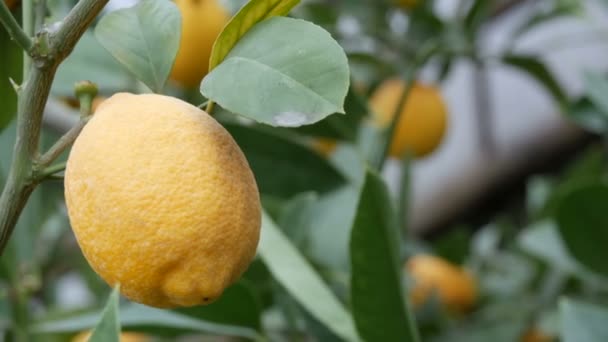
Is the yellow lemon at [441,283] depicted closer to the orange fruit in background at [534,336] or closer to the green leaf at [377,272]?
the orange fruit in background at [534,336]

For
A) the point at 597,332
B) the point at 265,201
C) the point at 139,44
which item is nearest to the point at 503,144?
the point at 265,201

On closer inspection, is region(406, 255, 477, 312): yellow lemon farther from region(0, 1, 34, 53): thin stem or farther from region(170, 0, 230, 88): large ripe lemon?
region(0, 1, 34, 53): thin stem

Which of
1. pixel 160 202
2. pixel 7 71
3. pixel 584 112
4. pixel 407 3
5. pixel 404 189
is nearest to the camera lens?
pixel 160 202

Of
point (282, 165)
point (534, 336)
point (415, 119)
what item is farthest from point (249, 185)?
point (534, 336)

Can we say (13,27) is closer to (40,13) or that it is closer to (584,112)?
(40,13)

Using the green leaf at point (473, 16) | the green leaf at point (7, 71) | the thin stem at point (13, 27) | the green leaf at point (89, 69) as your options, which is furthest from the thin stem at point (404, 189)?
the thin stem at point (13, 27)

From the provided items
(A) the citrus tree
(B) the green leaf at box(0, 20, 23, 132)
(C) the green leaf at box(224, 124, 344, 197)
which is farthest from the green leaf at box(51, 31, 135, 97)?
(B) the green leaf at box(0, 20, 23, 132)
